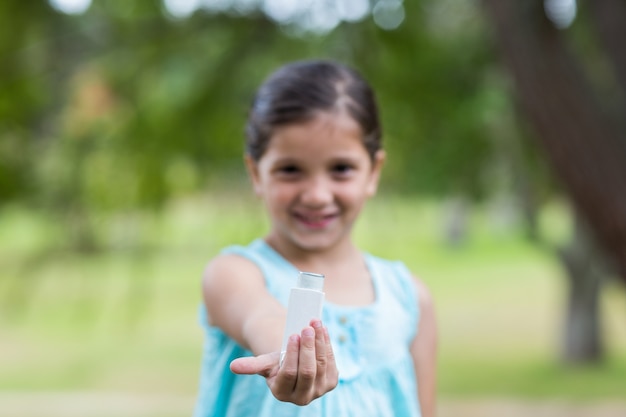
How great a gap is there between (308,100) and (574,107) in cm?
216

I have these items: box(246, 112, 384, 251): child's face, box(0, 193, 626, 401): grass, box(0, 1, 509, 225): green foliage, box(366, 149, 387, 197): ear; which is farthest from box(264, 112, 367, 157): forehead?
box(0, 1, 509, 225): green foliage

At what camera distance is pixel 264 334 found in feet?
3.69

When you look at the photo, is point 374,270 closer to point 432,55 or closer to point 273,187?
point 273,187

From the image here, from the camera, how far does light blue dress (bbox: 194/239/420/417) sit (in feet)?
4.07

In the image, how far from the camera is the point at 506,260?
1664 cm

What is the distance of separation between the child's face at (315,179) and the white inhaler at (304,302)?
0.32 metres

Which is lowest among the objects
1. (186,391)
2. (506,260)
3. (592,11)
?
(186,391)

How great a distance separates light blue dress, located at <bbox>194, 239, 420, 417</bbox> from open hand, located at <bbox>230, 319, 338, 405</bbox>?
0.25 meters

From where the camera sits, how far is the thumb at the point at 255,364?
95 cm

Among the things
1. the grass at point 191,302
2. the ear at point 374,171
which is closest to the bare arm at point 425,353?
the ear at point 374,171

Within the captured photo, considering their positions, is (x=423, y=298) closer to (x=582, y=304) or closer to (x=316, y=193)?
(x=316, y=193)

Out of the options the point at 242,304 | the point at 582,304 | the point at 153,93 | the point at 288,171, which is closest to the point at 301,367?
the point at 242,304

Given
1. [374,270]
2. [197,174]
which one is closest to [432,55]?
[197,174]

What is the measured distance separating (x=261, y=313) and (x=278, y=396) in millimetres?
222
